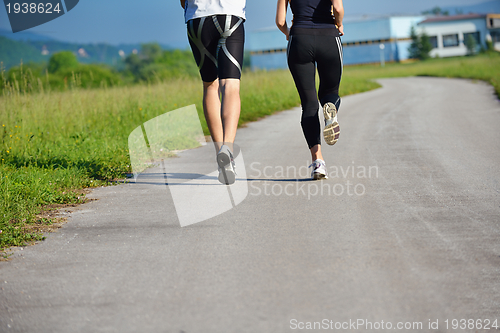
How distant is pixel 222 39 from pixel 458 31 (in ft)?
323

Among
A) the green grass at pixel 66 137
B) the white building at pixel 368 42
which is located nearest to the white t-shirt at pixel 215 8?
the green grass at pixel 66 137

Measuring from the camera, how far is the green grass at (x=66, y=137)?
4.11 meters

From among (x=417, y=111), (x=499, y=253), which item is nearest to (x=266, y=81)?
(x=417, y=111)

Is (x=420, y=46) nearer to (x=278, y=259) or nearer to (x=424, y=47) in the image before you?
(x=424, y=47)

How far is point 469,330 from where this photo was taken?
1813mm

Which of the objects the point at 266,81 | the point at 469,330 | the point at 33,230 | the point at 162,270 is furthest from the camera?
the point at 266,81

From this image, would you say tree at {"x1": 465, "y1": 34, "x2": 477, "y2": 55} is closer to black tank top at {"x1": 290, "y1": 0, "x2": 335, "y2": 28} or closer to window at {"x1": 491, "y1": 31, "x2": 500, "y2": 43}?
window at {"x1": 491, "y1": 31, "x2": 500, "y2": 43}

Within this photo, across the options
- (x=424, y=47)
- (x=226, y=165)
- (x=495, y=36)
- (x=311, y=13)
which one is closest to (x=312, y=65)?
(x=311, y=13)

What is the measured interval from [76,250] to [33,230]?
25.1 inches

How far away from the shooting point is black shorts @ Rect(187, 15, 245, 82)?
4387mm

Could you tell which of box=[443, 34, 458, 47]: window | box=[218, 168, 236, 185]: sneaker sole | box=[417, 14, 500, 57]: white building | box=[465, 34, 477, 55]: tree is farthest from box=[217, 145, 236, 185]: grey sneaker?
box=[443, 34, 458, 47]: window

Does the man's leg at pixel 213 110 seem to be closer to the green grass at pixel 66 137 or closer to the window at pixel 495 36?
the green grass at pixel 66 137

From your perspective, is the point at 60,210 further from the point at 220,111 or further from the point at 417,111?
the point at 417,111

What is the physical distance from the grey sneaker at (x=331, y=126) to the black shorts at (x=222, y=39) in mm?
833
